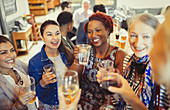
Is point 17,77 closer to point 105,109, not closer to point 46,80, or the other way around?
point 46,80

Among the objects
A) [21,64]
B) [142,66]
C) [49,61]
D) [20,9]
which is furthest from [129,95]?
[20,9]

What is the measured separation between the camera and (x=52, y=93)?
1270 mm

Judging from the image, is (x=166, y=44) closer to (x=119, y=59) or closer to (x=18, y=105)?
(x=119, y=59)

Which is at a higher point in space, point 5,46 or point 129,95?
point 5,46

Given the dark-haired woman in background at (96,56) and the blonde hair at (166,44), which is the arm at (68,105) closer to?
the dark-haired woman in background at (96,56)

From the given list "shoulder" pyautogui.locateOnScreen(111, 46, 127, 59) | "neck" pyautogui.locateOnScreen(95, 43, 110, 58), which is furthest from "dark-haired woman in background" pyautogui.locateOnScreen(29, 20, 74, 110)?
"shoulder" pyautogui.locateOnScreen(111, 46, 127, 59)

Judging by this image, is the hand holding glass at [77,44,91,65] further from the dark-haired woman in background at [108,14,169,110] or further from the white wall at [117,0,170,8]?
the white wall at [117,0,170,8]

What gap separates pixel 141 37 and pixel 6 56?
3.11 feet

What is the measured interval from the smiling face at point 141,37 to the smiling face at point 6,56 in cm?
88

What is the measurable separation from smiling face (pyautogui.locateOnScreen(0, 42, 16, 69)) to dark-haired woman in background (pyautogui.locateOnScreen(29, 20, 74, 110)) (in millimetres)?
172

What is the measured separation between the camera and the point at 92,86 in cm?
121

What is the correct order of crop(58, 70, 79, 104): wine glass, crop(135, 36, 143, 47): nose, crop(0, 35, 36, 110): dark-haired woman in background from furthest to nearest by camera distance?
crop(0, 35, 36, 110): dark-haired woman in background
crop(135, 36, 143, 47): nose
crop(58, 70, 79, 104): wine glass

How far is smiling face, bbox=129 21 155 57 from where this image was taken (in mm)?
918

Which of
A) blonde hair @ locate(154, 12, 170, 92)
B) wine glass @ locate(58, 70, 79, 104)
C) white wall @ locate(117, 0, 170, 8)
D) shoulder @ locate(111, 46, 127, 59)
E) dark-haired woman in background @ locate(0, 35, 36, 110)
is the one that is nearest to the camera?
blonde hair @ locate(154, 12, 170, 92)
